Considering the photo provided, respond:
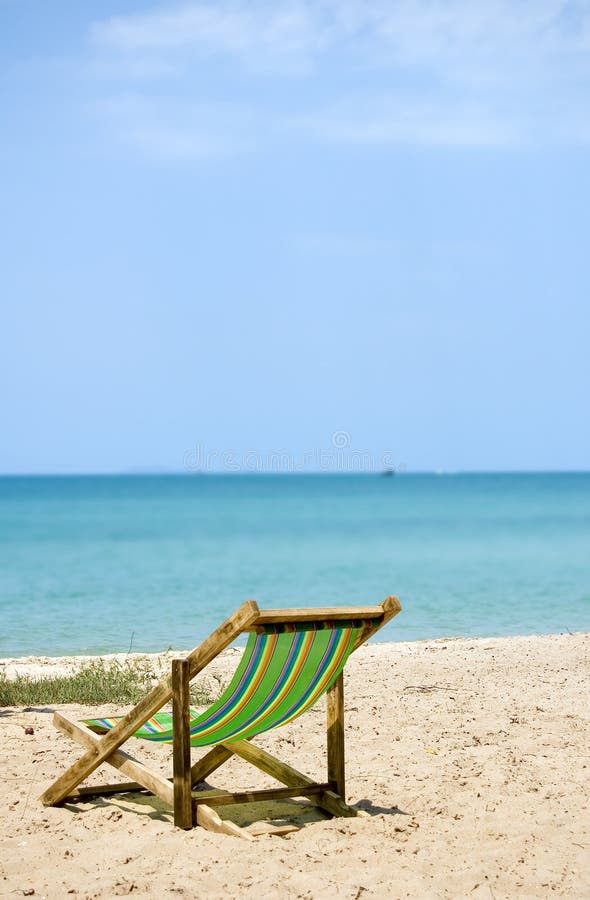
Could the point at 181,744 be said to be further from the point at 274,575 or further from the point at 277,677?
the point at 274,575

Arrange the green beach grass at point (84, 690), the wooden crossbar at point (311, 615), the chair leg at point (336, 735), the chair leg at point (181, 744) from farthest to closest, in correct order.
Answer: the green beach grass at point (84, 690) < the chair leg at point (336, 735) < the chair leg at point (181, 744) < the wooden crossbar at point (311, 615)

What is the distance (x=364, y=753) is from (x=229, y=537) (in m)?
34.9

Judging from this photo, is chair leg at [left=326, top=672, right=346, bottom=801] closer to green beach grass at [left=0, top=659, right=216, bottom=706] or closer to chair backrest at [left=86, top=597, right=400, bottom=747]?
chair backrest at [left=86, top=597, right=400, bottom=747]

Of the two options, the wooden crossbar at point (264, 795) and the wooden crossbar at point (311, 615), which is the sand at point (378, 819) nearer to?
the wooden crossbar at point (264, 795)

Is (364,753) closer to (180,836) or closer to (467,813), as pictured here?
(467,813)

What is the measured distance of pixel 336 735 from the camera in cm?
484

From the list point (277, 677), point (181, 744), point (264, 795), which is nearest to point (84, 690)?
point (264, 795)

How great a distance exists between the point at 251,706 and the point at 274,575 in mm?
20161

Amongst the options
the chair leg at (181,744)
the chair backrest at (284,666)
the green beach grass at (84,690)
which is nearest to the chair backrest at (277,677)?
the chair backrest at (284,666)

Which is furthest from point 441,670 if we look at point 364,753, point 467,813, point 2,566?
point 2,566

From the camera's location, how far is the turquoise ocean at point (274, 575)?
45.0 feet

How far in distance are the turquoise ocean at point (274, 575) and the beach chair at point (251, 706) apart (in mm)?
6674

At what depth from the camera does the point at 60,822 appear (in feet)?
15.5

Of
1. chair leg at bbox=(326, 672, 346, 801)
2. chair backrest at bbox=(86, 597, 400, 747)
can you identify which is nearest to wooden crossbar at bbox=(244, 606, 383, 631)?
chair backrest at bbox=(86, 597, 400, 747)
